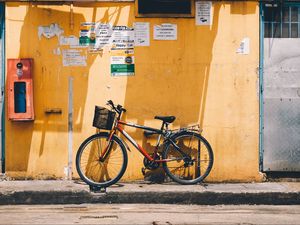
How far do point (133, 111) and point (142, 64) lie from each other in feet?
2.59

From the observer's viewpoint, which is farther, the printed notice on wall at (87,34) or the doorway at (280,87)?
the doorway at (280,87)

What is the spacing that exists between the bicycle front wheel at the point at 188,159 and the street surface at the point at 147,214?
88 centimetres

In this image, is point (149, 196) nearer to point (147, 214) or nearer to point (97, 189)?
point (147, 214)

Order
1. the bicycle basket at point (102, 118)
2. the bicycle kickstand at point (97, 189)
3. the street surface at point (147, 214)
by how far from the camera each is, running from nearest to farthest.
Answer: the street surface at point (147, 214), the bicycle kickstand at point (97, 189), the bicycle basket at point (102, 118)

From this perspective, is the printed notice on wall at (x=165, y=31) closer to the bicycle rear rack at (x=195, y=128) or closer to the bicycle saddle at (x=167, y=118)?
the bicycle saddle at (x=167, y=118)

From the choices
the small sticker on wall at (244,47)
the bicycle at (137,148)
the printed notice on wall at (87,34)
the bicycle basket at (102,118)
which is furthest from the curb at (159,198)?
the printed notice on wall at (87,34)

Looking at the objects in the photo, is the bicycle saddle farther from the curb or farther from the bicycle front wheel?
the curb

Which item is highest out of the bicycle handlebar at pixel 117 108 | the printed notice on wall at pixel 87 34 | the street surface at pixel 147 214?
the printed notice on wall at pixel 87 34

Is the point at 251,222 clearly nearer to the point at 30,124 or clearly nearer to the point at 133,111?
the point at 133,111

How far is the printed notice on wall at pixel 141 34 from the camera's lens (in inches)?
359

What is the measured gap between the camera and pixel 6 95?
9.11 meters

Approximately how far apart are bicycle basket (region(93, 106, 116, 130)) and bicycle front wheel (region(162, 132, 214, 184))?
3.34 ft

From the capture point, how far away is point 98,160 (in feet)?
29.5

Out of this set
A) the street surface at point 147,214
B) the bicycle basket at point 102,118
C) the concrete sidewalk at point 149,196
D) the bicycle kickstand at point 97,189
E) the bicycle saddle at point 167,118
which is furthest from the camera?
the bicycle saddle at point 167,118
